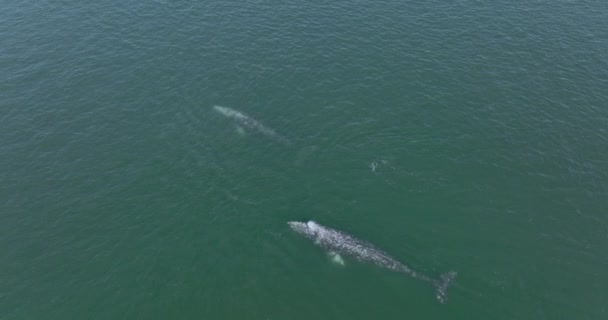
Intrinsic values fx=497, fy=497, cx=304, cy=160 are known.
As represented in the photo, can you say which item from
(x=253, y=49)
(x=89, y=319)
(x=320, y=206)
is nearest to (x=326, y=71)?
(x=253, y=49)

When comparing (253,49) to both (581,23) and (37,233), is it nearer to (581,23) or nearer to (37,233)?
(37,233)

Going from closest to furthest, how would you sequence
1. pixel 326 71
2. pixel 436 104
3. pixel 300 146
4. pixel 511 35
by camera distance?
1. pixel 300 146
2. pixel 436 104
3. pixel 326 71
4. pixel 511 35

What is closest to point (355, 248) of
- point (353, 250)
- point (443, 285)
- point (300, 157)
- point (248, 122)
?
point (353, 250)

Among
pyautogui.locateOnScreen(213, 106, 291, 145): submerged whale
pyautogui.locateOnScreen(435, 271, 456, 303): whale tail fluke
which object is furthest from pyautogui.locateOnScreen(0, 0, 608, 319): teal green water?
pyautogui.locateOnScreen(213, 106, 291, 145): submerged whale

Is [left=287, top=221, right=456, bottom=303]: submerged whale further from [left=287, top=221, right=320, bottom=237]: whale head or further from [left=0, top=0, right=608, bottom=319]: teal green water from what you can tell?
[left=0, top=0, right=608, bottom=319]: teal green water

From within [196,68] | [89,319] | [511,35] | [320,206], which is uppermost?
[511,35]
